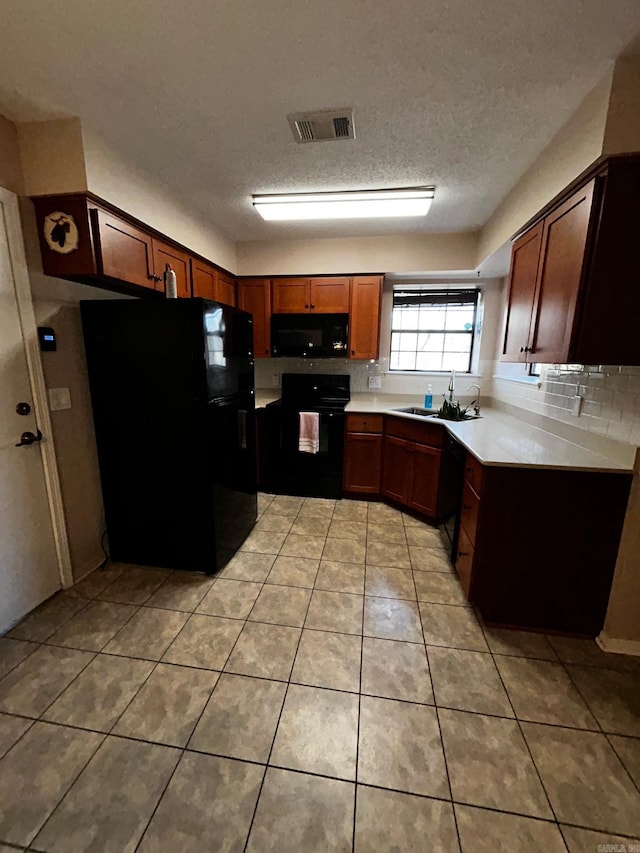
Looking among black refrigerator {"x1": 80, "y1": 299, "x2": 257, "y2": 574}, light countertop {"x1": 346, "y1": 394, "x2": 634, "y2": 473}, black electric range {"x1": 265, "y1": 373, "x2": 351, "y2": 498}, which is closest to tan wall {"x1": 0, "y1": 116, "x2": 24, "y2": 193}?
black refrigerator {"x1": 80, "y1": 299, "x2": 257, "y2": 574}

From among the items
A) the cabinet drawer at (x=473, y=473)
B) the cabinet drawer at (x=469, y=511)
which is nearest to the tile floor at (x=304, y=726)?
the cabinet drawer at (x=469, y=511)

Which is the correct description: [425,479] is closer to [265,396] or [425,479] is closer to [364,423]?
[364,423]

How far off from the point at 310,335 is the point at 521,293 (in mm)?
1993

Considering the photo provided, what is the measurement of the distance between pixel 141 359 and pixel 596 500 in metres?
2.56

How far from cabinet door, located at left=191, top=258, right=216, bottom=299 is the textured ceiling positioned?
78cm

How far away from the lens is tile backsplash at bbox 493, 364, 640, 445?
162 centimetres

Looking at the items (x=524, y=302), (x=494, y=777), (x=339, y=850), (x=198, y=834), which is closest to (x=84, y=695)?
(x=198, y=834)

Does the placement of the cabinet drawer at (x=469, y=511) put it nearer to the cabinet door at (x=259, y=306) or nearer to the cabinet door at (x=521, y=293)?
the cabinet door at (x=521, y=293)

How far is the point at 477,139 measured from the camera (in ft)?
5.91

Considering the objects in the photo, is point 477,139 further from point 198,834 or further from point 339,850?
point 198,834

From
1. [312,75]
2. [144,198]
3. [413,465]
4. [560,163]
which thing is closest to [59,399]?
[144,198]

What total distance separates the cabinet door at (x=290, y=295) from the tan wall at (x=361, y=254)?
3.9 inches

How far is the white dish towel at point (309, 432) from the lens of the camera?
3.29m

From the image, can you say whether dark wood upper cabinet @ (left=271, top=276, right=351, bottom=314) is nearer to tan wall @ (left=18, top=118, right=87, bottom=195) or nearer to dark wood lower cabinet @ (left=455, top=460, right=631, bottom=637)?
tan wall @ (left=18, top=118, right=87, bottom=195)
